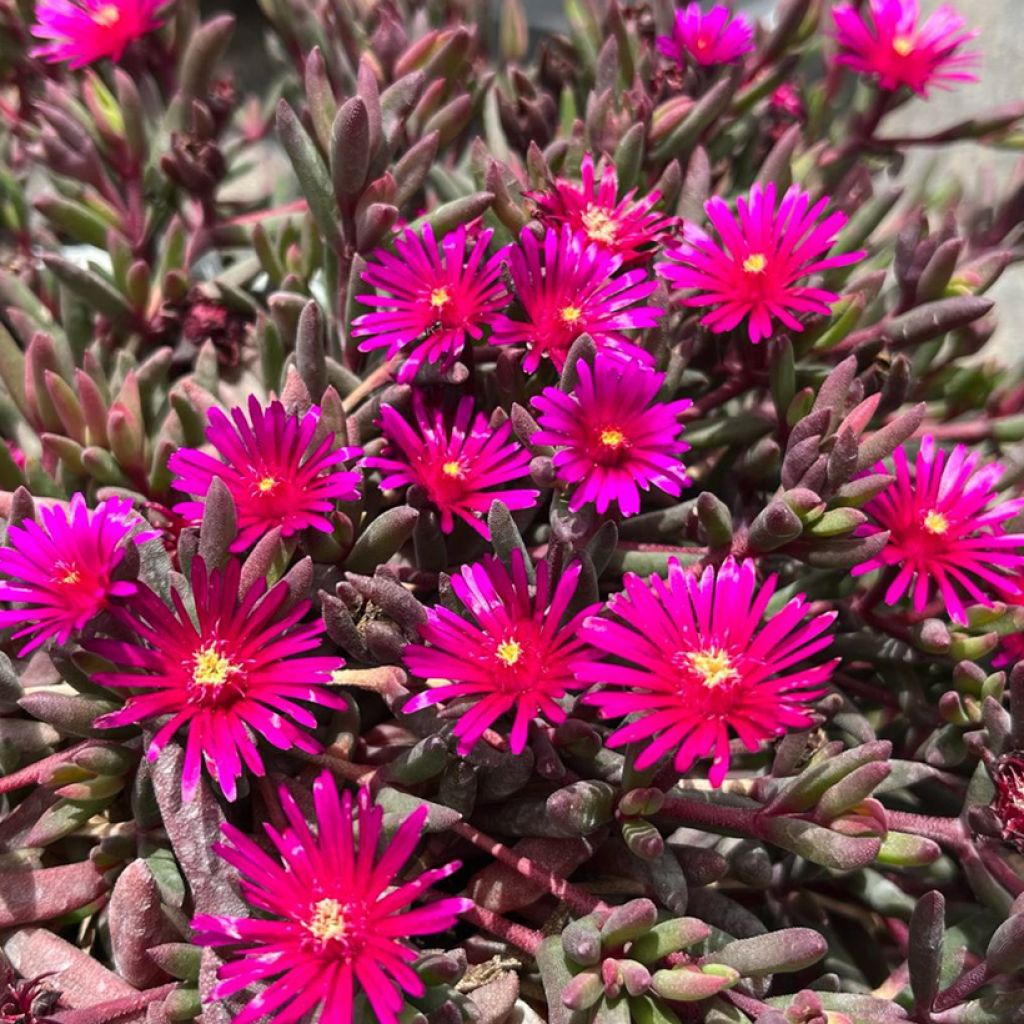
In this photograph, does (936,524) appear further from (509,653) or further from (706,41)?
(706,41)

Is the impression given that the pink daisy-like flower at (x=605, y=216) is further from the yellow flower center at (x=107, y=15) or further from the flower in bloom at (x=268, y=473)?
the yellow flower center at (x=107, y=15)

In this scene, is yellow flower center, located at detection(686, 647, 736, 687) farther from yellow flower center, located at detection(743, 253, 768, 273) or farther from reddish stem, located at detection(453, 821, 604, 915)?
yellow flower center, located at detection(743, 253, 768, 273)

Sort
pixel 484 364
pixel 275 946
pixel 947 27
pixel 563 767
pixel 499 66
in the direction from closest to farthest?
pixel 275 946, pixel 563 767, pixel 484 364, pixel 947 27, pixel 499 66

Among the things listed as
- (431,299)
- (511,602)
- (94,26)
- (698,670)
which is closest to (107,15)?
(94,26)

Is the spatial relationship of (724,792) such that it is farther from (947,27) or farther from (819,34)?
(819,34)

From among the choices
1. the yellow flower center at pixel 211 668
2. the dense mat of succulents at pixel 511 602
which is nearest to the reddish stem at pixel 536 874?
the dense mat of succulents at pixel 511 602

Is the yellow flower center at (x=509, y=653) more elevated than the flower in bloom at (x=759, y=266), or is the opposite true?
the flower in bloom at (x=759, y=266)

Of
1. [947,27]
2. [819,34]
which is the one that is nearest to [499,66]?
[819,34]
